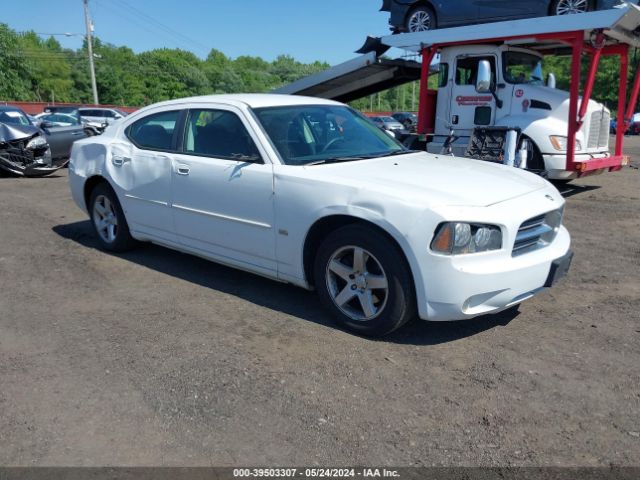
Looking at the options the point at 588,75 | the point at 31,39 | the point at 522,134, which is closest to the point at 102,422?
the point at 522,134

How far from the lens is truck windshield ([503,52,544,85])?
938cm

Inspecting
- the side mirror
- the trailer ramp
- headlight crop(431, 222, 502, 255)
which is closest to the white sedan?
headlight crop(431, 222, 502, 255)

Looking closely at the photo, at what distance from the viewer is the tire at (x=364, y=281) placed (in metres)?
3.59

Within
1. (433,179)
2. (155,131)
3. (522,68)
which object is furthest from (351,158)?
(522,68)

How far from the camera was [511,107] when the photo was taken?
9.29 m

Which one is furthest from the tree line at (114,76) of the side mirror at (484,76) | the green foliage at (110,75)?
the side mirror at (484,76)

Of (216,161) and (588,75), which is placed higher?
(588,75)

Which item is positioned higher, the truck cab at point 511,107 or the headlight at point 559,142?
the truck cab at point 511,107

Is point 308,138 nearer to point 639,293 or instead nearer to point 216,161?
point 216,161

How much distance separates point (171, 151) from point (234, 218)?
1110 mm

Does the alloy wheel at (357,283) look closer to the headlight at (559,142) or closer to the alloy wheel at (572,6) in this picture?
the headlight at (559,142)

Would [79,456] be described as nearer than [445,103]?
Yes

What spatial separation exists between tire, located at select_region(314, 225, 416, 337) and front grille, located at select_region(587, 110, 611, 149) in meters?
7.10

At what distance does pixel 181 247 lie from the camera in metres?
5.05
